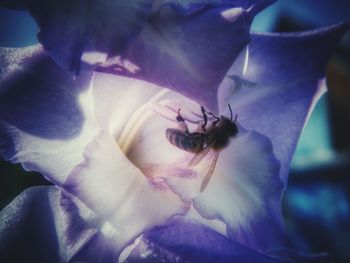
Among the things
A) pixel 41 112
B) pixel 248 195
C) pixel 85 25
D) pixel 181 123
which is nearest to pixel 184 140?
pixel 181 123

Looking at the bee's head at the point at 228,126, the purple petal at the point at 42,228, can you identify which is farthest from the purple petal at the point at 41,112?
the bee's head at the point at 228,126

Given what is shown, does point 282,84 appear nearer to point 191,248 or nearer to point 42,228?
point 191,248

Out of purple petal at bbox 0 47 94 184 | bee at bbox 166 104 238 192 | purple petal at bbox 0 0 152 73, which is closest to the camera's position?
purple petal at bbox 0 0 152 73

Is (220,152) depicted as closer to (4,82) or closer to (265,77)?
(265,77)

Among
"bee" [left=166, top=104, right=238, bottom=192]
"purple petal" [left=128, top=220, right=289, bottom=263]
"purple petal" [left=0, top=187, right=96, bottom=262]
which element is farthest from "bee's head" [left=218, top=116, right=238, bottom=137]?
"purple petal" [left=0, top=187, right=96, bottom=262]

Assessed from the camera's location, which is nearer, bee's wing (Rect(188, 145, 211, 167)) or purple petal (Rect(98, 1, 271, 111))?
purple petal (Rect(98, 1, 271, 111))

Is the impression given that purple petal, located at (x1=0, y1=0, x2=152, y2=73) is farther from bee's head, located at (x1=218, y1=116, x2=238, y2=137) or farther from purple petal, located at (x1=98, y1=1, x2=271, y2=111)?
bee's head, located at (x1=218, y1=116, x2=238, y2=137)

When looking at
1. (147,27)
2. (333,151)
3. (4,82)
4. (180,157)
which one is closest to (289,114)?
(180,157)
